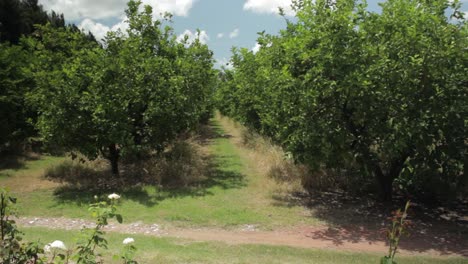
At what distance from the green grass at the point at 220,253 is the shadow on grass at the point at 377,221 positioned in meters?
0.66

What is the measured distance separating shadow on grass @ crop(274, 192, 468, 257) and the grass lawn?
2.03 ft

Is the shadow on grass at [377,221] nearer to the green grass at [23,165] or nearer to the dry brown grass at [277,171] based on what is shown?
the dry brown grass at [277,171]

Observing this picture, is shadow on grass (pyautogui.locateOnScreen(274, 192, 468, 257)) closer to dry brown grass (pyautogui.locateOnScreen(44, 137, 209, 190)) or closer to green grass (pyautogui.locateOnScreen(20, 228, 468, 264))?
green grass (pyautogui.locateOnScreen(20, 228, 468, 264))

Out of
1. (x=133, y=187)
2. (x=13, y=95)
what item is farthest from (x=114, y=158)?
(x=13, y=95)

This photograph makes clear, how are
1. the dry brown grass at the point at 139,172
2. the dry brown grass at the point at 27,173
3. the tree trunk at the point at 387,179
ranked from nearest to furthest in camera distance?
the tree trunk at the point at 387,179, the dry brown grass at the point at 27,173, the dry brown grass at the point at 139,172

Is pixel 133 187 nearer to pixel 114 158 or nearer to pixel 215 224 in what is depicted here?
pixel 114 158

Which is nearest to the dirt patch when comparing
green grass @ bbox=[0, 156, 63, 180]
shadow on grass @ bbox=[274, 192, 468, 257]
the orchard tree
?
shadow on grass @ bbox=[274, 192, 468, 257]

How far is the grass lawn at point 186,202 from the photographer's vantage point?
31.4ft

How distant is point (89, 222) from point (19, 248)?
6400 millimetres

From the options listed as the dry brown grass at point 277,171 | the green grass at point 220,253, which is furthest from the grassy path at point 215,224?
the dry brown grass at point 277,171

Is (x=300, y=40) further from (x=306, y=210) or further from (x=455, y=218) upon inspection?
(x=455, y=218)

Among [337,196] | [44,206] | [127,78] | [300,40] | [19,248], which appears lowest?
[44,206]

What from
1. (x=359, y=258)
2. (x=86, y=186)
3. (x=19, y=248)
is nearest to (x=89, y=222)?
(x=86, y=186)

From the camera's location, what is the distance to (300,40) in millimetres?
9984
